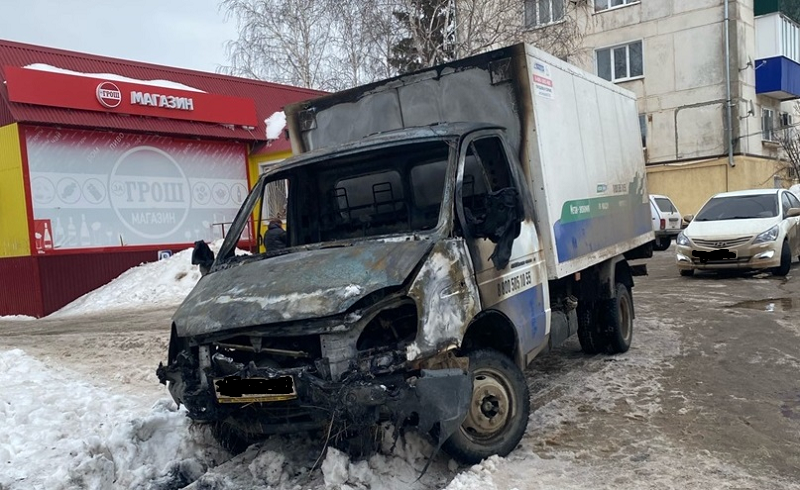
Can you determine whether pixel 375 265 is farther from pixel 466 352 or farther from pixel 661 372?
pixel 661 372

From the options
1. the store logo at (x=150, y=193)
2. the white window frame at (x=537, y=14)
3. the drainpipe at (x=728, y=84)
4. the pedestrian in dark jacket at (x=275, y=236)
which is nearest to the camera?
the pedestrian in dark jacket at (x=275, y=236)

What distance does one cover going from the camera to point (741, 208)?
13.3 m

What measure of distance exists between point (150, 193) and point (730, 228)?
13.0m

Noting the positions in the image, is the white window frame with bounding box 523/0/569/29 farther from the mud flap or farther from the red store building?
the mud flap

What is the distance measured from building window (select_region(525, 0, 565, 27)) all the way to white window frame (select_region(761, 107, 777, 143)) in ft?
36.8

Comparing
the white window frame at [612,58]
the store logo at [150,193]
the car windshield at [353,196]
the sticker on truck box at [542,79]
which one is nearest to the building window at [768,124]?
the white window frame at [612,58]

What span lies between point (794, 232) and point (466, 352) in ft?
37.9

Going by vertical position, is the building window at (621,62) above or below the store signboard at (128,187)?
above

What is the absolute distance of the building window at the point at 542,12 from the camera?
21.8 meters

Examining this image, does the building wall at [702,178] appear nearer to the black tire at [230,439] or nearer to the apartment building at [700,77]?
the apartment building at [700,77]

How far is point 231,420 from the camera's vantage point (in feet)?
13.3

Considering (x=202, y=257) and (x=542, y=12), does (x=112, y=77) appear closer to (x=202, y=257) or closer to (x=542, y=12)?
(x=202, y=257)

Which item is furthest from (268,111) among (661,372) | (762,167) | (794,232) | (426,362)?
(762,167)

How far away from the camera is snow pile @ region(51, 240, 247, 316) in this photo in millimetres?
14164
